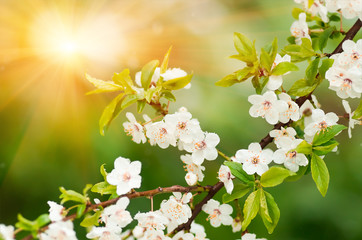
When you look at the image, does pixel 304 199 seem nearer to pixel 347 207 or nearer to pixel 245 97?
pixel 347 207

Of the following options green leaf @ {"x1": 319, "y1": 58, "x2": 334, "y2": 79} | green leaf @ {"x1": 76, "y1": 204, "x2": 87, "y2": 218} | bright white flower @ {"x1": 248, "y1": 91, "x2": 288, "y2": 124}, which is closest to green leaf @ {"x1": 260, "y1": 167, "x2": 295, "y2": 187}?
bright white flower @ {"x1": 248, "y1": 91, "x2": 288, "y2": 124}

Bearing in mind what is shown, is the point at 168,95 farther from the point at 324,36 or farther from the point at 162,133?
the point at 324,36

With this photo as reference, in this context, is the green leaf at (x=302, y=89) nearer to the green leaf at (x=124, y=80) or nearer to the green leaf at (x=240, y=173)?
the green leaf at (x=240, y=173)

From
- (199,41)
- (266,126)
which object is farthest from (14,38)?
(266,126)

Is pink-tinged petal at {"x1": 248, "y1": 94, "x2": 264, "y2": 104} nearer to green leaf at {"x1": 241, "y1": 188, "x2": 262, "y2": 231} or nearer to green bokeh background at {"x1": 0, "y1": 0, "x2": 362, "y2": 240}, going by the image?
green leaf at {"x1": 241, "y1": 188, "x2": 262, "y2": 231}

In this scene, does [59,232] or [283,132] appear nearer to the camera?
[59,232]

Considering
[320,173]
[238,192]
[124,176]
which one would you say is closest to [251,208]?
[238,192]

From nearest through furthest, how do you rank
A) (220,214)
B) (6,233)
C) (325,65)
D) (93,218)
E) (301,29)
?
(6,233)
(93,218)
(325,65)
(220,214)
(301,29)

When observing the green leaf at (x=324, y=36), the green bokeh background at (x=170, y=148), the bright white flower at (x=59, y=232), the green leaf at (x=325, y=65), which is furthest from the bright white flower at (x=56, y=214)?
the green bokeh background at (x=170, y=148)
